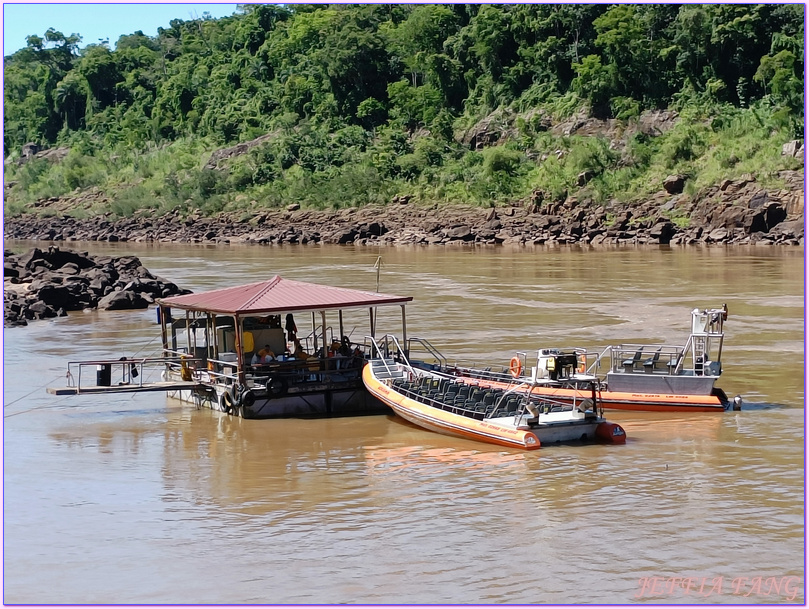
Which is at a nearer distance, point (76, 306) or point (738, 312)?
point (738, 312)

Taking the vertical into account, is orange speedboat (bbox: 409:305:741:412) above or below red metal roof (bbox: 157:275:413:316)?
below

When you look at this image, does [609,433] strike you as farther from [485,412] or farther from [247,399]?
[247,399]

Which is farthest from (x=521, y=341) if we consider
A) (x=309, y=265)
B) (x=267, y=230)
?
(x=267, y=230)

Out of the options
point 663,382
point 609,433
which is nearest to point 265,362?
point 609,433

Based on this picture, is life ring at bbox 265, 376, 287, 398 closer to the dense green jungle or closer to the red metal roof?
the red metal roof

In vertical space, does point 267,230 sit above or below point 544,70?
below

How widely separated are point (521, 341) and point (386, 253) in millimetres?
37362

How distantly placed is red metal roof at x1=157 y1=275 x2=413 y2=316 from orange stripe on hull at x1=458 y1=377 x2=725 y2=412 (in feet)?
8.04

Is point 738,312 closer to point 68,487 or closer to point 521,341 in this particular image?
point 521,341

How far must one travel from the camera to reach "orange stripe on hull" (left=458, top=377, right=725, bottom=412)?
20906 mm

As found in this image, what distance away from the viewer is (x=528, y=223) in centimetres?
7294

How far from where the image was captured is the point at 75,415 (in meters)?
22.4

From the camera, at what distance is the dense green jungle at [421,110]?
246 feet

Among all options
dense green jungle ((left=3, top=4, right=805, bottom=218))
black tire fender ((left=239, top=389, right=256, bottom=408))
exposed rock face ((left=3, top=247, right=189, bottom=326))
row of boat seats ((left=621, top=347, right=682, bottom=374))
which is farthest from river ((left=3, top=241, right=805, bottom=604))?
dense green jungle ((left=3, top=4, right=805, bottom=218))
